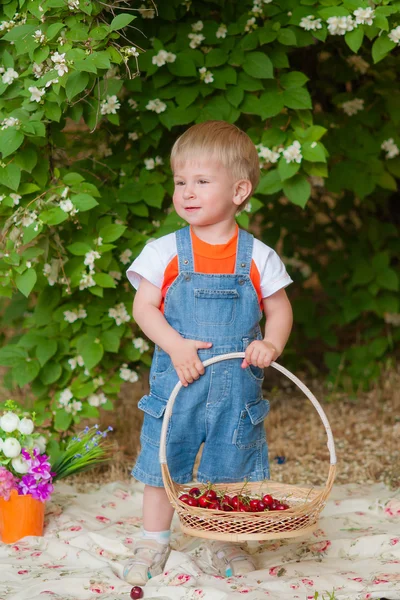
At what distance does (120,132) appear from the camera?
11.6 feet

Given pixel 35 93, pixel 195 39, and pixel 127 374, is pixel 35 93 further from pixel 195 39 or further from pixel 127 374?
pixel 127 374

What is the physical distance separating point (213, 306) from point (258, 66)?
1.12 m

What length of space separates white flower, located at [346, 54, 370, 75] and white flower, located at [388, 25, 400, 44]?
32.2 inches

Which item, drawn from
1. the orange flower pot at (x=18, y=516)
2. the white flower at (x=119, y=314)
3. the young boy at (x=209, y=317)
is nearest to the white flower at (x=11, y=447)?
the orange flower pot at (x=18, y=516)

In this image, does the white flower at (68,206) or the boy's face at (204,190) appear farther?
the white flower at (68,206)

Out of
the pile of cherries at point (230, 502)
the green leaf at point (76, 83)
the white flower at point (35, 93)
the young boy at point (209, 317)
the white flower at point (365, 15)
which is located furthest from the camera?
→ the white flower at point (365, 15)

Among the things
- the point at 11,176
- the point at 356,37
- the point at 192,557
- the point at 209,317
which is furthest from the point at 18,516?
the point at 356,37

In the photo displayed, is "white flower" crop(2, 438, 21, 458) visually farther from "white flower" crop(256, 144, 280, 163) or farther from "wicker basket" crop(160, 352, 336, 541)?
"white flower" crop(256, 144, 280, 163)

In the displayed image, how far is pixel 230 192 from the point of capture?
8.13ft

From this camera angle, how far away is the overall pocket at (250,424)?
98.3 inches

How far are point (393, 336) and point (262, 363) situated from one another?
263cm

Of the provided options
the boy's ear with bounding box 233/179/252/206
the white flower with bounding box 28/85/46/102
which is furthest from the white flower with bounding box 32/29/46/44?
the boy's ear with bounding box 233/179/252/206

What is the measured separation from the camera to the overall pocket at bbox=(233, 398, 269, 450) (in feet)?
8.20

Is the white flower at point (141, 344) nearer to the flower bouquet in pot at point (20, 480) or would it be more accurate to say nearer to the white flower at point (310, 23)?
the flower bouquet in pot at point (20, 480)
